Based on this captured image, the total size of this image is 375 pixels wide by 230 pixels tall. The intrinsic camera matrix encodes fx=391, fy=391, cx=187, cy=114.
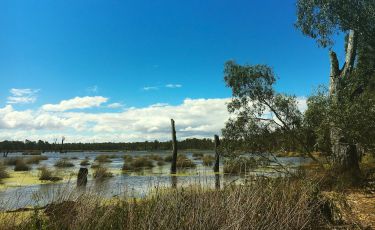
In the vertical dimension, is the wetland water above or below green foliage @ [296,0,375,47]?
below

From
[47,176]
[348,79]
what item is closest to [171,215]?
[348,79]

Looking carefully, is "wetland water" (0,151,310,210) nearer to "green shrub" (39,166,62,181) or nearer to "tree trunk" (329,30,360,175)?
"green shrub" (39,166,62,181)

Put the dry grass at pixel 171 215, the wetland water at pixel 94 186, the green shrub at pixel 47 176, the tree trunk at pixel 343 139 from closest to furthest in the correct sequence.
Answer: the dry grass at pixel 171 215 < the wetland water at pixel 94 186 < the tree trunk at pixel 343 139 < the green shrub at pixel 47 176

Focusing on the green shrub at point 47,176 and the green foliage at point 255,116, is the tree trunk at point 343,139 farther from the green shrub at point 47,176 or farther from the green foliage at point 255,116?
the green shrub at point 47,176

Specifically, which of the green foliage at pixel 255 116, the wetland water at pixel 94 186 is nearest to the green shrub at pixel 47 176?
the wetland water at pixel 94 186

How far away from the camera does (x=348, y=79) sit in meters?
13.3

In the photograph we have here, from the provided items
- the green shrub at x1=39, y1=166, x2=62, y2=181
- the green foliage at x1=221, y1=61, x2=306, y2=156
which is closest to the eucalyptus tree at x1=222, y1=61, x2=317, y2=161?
the green foliage at x1=221, y1=61, x2=306, y2=156

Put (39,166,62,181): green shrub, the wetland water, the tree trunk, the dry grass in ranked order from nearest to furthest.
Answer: the dry grass, the wetland water, the tree trunk, (39,166,62,181): green shrub

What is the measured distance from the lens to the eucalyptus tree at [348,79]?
10.5 metres

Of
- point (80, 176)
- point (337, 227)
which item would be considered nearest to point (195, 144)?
point (80, 176)

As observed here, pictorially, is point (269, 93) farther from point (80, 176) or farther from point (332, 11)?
point (80, 176)

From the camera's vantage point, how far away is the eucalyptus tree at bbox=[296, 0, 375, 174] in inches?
413

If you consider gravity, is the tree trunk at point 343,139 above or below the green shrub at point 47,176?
above

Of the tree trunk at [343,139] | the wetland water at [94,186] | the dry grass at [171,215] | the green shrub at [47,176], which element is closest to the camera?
the dry grass at [171,215]
